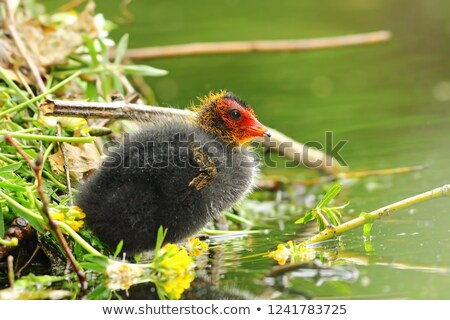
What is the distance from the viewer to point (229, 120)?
3.74 m

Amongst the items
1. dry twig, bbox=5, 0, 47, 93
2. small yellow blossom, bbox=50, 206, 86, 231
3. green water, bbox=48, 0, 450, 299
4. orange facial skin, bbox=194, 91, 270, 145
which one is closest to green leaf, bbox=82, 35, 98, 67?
dry twig, bbox=5, 0, 47, 93

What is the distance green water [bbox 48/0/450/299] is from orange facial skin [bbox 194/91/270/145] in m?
0.47

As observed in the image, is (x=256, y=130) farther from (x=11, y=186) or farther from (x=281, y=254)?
(x=11, y=186)

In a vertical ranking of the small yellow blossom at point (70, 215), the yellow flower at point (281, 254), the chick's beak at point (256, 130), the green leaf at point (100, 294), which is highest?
the chick's beak at point (256, 130)

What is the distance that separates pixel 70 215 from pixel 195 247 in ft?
2.01

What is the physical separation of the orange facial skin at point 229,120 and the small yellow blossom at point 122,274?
871mm

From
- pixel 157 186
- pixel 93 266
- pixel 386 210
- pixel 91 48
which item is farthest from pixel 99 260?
pixel 91 48

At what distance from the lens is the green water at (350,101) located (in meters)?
3.11

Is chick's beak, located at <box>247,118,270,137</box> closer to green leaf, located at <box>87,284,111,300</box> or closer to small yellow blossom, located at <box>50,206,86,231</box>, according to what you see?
small yellow blossom, located at <box>50,206,86,231</box>

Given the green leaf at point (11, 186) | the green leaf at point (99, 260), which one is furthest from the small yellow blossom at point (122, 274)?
the green leaf at point (11, 186)

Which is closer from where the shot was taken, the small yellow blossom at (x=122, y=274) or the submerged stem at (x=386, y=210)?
the small yellow blossom at (x=122, y=274)

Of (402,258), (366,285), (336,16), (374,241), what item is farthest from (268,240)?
(336,16)

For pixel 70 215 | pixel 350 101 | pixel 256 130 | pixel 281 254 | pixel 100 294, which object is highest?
pixel 350 101

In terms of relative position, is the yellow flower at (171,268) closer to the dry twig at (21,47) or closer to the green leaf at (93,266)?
the green leaf at (93,266)
